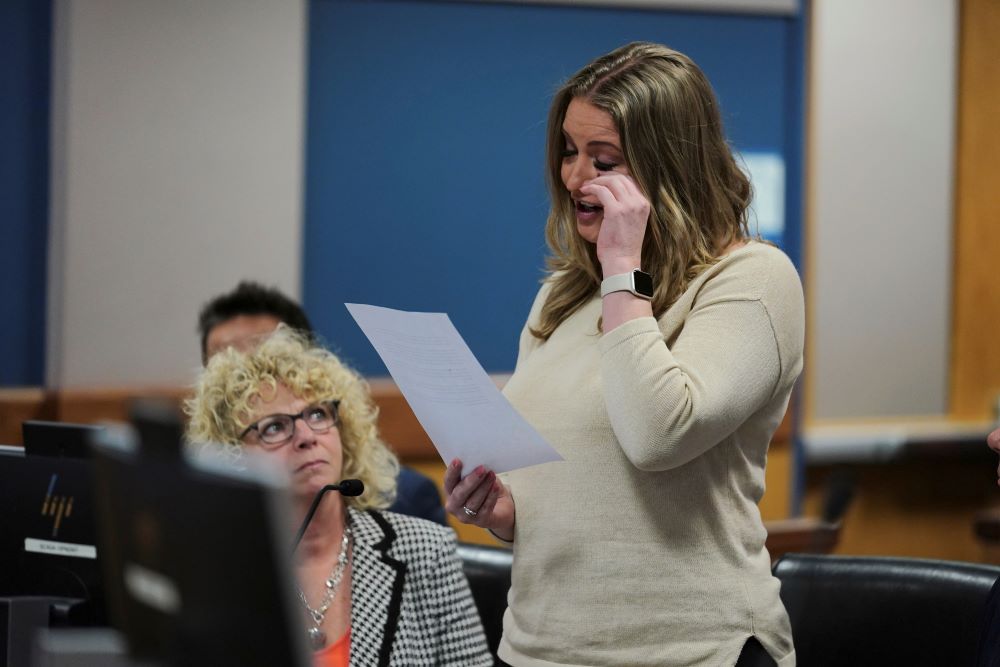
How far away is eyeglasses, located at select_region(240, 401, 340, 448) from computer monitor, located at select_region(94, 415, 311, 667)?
1334 millimetres

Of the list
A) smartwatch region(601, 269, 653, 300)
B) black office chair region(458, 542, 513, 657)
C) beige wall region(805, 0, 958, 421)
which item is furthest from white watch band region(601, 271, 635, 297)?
beige wall region(805, 0, 958, 421)

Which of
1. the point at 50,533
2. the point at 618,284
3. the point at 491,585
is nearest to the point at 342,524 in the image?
the point at 491,585

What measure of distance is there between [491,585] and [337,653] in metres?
0.47

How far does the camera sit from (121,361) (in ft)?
11.7

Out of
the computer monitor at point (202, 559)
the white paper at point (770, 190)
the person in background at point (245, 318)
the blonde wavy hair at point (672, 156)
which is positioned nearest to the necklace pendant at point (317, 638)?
the blonde wavy hair at point (672, 156)

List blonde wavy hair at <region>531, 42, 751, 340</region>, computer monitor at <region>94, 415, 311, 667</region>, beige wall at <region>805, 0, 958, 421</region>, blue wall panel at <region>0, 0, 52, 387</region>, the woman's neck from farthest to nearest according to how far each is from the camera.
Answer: beige wall at <region>805, 0, 958, 421</region> < blue wall panel at <region>0, 0, 52, 387</region> < the woman's neck < blonde wavy hair at <region>531, 42, 751, 340</region> < computer monitor at <region>94, 415, 311, 667</region>

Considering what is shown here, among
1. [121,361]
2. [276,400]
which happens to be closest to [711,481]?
[276,400]

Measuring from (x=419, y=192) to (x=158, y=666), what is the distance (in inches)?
A: 125

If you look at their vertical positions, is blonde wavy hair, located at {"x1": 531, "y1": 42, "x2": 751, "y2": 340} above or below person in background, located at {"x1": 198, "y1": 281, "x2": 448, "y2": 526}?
above

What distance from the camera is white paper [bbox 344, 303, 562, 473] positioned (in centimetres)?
144

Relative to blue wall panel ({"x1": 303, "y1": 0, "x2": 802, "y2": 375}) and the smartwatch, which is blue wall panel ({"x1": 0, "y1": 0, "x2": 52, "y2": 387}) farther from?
the smartwatch

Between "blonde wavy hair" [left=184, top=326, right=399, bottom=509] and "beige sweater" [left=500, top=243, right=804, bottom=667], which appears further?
"blonde wavy hair" [left=184, top=326, right=399, bottom=509]

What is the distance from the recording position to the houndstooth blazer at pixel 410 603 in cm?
197

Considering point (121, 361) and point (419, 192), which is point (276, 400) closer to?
point (121, 361)
